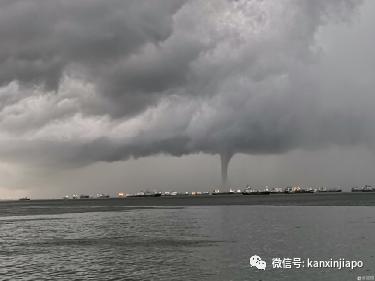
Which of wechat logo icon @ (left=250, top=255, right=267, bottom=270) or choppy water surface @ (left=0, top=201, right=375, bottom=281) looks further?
wechat logo icon @ (left=250, top=255, right=267, bottom=270)

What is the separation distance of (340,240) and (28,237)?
208 ft

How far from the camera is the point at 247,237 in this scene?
85625mm

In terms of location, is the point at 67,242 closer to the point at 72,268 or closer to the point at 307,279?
the point at 72,268

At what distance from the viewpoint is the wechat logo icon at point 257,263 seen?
5594 cm

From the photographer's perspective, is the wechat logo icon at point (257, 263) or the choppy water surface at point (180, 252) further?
the wechat logo icon at point (257, 263)

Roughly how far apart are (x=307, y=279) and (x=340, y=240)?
30967 millimetres

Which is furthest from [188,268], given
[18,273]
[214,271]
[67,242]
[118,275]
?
[67,242]

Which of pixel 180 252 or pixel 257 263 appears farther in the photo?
pixel 180 252

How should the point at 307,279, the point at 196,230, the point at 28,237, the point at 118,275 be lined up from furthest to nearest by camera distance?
the point at 196,230 < the point at 28,237 < the point at 118,275 < the point at 307,279

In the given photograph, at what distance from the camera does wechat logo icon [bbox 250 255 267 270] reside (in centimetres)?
5594

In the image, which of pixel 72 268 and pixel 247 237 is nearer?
pixel 72 268

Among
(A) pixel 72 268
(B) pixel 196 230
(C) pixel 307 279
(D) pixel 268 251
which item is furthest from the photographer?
(B) pixel 196 230

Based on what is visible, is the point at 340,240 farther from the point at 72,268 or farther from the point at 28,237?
the point at 28,237

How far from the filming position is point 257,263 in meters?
57.6
